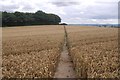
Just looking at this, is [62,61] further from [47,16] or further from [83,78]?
[47,16]

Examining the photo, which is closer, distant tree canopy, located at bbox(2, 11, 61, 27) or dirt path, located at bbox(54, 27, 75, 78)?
dirt path, located at bbox(54, 27, 75, 78)

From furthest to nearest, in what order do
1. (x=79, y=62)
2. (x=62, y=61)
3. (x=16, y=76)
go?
(x=62, y=61) → (x=79, y=62) → (x=16, y=76)

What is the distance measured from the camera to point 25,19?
107 meters

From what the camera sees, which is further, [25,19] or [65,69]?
[25,19]

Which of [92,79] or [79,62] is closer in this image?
[92,79]

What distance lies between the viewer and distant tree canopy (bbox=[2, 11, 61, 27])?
9734cm

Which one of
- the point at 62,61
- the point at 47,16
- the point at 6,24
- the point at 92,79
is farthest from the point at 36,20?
the point at 92,79

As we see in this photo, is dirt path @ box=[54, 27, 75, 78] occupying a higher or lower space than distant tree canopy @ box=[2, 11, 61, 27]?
lower

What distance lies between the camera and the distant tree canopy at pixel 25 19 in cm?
9734

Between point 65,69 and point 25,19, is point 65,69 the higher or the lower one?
the lower one

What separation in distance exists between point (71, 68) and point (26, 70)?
4066 millimetres

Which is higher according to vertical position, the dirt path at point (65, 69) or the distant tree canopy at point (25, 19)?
the distant tree canopy at point (25, 19)

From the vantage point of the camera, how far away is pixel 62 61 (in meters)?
19.0

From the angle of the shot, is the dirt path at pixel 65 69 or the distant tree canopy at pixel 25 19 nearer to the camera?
the dirt path at pixel 65 69
